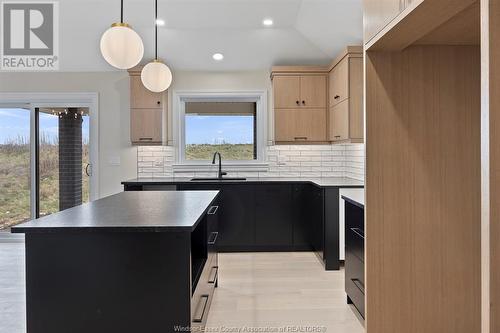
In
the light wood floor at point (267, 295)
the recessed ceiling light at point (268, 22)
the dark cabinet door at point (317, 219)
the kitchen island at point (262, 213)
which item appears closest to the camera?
the light wood floor at point (267, 295)

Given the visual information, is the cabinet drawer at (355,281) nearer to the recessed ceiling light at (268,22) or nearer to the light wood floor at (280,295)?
the light wood floor at (280,295)

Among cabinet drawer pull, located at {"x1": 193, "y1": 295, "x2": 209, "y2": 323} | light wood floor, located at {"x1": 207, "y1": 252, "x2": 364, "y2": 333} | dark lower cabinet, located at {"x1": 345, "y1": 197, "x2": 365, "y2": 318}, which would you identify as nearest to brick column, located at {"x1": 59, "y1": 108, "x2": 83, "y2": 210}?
light wood floor, located at {"x1": 207, "y1": 252, "x2": 364, "y2": 333}

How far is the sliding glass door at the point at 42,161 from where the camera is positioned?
515 centimetres

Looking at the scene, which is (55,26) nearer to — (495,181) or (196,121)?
(196,121)

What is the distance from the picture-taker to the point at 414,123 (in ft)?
6.32

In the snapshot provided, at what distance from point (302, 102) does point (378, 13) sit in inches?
118

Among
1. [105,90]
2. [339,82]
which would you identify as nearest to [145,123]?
[105,90]

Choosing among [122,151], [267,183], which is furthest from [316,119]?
[122,151]

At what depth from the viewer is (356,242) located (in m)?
2.67

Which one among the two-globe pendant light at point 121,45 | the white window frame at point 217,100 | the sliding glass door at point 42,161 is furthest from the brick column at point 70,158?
the two-globe pendant light at point 121,45

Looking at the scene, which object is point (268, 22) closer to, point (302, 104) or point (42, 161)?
point (302, 104)

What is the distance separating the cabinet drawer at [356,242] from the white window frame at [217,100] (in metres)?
2.38

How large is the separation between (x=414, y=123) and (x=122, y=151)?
4028 millimetres

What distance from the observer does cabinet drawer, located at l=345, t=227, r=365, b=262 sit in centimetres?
251
